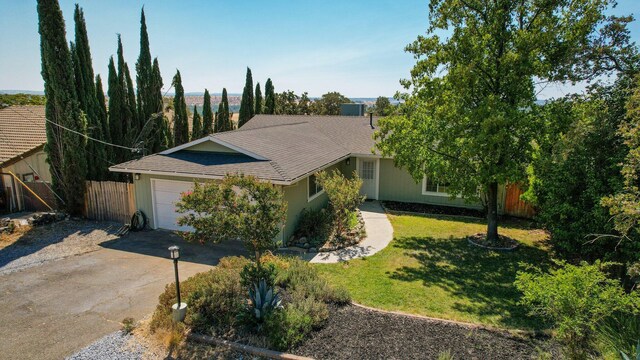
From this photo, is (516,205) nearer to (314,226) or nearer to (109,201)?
(314,226)

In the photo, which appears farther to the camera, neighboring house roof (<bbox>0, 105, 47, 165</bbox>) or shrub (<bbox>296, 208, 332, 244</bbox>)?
neighboring house roof (<bbox>0, 105, 47, 165</bbox>)

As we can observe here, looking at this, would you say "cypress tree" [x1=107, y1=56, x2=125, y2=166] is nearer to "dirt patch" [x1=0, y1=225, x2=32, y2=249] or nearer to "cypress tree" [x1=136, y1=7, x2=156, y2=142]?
"cypress tree" [x1=136, y1=7, x2=156, y2=142]

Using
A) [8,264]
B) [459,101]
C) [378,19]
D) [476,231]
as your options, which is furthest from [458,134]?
[8,264]

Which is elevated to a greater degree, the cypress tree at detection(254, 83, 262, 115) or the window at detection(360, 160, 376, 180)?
the cypress tree at detection(254, 83, 262, 115)

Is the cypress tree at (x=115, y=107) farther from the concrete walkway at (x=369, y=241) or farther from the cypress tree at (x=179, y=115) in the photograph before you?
the concrete walkway at (x=369, y=241)

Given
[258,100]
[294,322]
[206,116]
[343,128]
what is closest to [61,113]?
[294,322]

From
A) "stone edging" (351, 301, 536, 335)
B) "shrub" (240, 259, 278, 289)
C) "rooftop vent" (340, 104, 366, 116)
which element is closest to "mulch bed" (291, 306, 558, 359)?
"stone edging" (351, 301, 536, 335)
